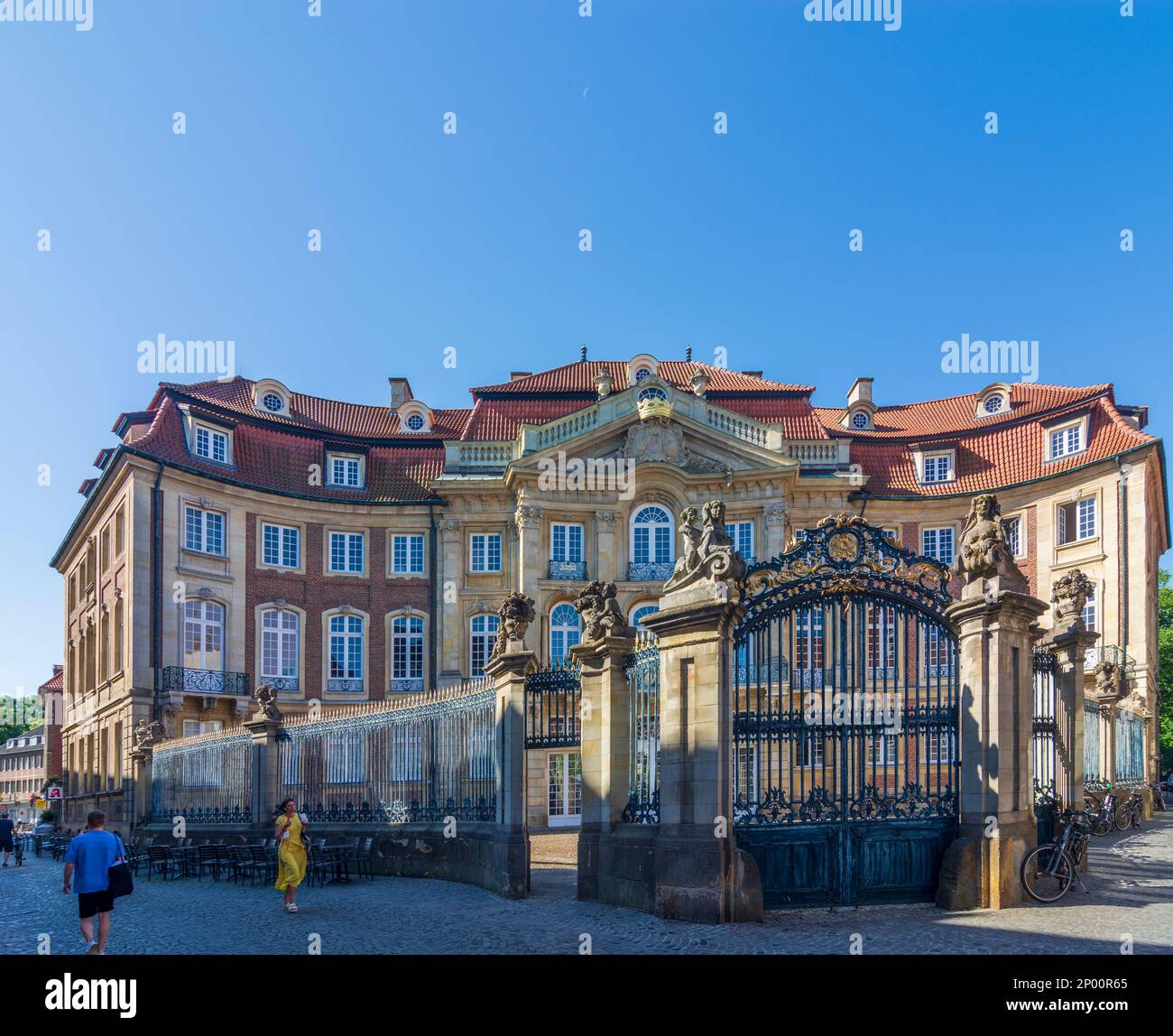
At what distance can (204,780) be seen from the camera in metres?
24.1

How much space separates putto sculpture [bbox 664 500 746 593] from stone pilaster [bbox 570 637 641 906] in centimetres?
202

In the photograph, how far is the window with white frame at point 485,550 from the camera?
123 feet

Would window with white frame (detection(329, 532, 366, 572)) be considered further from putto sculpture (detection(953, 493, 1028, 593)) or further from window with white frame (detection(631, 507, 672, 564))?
putto sculpture (detection(953, 493, 1028, 593))

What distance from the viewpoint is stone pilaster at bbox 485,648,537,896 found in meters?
14.5

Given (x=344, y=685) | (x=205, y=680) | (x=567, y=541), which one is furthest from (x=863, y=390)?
(x=205, y=680)

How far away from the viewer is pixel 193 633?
3353cm

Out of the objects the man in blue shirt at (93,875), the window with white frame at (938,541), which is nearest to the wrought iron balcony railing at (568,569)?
the window with white frame at (938,541)

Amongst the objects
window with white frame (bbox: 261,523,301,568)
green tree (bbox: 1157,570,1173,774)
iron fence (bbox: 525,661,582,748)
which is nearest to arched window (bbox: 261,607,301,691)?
window with white frame (bbox: 261,523,301,568)

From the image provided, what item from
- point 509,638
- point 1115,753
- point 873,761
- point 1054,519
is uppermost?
point 1054,519
